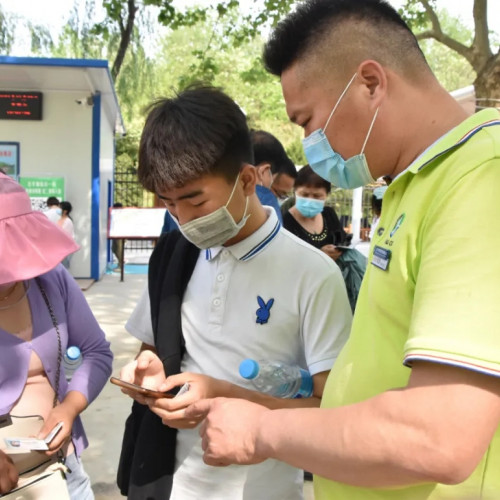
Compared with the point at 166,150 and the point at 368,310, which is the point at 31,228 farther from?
the point at 368,310

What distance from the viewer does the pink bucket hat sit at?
181 centimetres

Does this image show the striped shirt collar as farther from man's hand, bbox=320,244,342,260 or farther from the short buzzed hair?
man's hand, bbox=320,244,342,260

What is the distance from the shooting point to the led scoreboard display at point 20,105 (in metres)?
10.0

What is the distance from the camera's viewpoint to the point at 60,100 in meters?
10.3

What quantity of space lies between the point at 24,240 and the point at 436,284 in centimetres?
143

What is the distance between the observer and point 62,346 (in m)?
1.99

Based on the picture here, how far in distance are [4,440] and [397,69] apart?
4.64ft

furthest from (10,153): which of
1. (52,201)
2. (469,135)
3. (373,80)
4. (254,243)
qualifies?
(469,135)

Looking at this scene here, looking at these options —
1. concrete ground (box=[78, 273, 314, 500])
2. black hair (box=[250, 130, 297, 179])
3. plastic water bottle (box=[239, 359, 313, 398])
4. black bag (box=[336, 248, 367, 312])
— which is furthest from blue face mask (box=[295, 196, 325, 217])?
plastic water bottle (box=[239, 359, 313, 398])

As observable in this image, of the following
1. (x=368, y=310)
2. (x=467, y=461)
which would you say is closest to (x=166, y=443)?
(x=368, y=310)

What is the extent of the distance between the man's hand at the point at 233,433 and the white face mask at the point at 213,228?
76 cm

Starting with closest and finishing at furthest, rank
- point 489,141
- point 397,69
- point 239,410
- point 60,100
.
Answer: point 489,141, point 239,410, point 397,69, point 60,100

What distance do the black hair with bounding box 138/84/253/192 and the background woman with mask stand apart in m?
2.26

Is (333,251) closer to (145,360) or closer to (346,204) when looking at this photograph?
(145,360)
